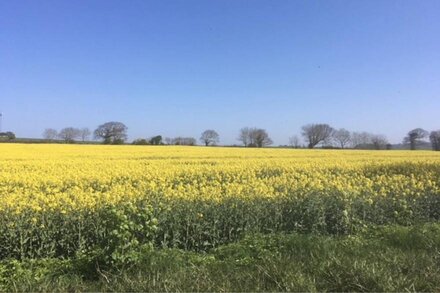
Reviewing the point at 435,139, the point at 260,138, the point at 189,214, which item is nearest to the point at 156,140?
the point at 260,138

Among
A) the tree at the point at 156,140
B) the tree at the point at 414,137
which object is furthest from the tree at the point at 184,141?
the tree at the point at 414,137

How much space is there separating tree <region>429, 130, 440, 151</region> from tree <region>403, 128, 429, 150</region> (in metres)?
2.75

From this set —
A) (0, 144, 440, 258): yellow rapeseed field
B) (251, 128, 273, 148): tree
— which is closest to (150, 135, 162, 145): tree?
(251, 128, 273, 148): tree

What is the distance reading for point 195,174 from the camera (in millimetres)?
17484

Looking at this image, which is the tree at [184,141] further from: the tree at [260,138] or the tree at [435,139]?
the tree at [435,139]

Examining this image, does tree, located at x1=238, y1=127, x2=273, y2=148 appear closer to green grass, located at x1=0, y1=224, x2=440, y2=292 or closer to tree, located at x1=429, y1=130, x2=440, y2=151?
tree, located at x1=429, y1=130, x2=440, y2=151

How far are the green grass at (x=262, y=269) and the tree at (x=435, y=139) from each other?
89633 millimetres

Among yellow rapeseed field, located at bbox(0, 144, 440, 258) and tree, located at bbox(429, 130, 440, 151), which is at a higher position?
tree, located at bbox(429, 130, 440, 151)

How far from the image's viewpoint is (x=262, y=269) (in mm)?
5867

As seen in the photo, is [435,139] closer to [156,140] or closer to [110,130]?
[156,140]

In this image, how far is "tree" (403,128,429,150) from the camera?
294ft

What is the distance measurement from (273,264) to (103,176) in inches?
425

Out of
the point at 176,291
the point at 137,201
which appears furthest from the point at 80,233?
the point at 176,291

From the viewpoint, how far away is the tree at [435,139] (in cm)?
8838
